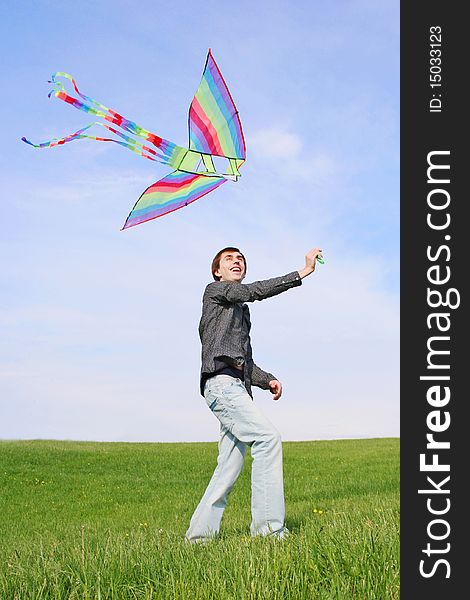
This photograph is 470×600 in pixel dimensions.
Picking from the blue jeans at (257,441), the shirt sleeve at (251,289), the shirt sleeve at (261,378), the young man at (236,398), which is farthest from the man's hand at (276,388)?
the shirt sleeve at (251,289)

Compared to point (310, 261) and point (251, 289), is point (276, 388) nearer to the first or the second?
point (251, 289)

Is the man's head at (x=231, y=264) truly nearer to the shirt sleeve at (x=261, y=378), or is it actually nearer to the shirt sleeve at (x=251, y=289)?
the shirt sleeve at (x=251, y=289)

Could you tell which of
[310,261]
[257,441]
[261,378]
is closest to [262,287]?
[310,261]

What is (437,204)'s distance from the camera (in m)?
2.52

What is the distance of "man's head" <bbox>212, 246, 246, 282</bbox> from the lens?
6.06 meters

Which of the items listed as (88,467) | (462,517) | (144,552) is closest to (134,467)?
(88,467)

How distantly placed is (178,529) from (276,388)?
2512 millimetres

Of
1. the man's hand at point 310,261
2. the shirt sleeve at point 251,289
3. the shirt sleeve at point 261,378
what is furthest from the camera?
the shirt sleeve at point 261,378

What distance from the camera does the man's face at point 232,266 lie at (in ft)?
19.9

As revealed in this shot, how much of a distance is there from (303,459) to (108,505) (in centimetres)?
712

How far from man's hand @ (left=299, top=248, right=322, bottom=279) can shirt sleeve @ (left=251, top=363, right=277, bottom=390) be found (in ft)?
3.98

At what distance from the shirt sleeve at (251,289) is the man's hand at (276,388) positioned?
2.89 ft

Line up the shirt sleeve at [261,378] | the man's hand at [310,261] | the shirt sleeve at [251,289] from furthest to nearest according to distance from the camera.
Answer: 1. the shirt sleeve at [261,378]
2. the shirt sleeve at [251,289]
3. the man's hand at [310,261]

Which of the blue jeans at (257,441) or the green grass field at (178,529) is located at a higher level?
the blue jeans at (257,441)
